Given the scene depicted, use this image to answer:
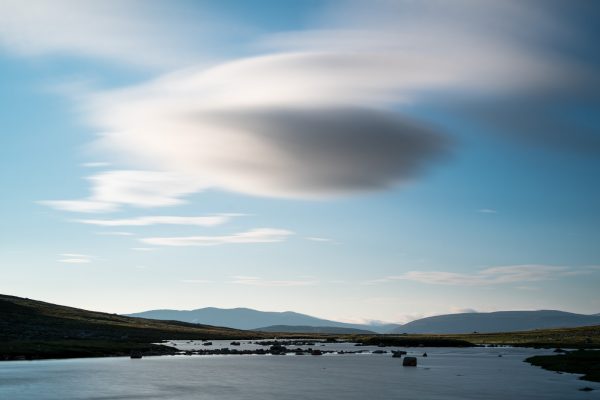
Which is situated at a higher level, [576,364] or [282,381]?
[576,364]

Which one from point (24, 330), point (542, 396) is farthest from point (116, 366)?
point (24, 330)

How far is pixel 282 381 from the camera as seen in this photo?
91000 mm

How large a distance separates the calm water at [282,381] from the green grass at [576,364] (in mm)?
3073

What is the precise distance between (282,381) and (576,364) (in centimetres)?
5166

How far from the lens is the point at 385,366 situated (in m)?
121

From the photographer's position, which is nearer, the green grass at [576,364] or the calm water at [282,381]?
the calm water at [282,381]

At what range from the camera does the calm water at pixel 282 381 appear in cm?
7338

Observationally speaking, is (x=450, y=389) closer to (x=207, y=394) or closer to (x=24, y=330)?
(x=207, y=394)

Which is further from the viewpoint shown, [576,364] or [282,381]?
[576,364]

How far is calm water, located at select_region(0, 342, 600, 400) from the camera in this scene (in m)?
73.4

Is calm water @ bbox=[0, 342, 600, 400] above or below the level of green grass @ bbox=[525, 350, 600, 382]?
below

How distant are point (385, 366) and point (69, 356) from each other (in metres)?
69.9

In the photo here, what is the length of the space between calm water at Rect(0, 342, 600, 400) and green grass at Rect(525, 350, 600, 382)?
307 centimetres

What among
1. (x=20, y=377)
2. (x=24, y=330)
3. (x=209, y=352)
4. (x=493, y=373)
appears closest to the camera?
(x=20, y=377)
